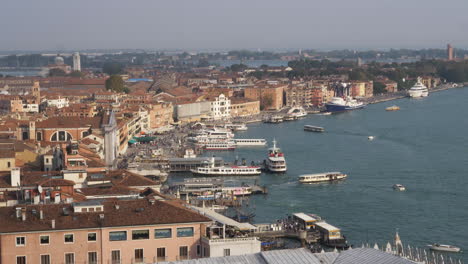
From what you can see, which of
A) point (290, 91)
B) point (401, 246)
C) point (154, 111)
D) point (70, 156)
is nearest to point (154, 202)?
point (401, 246)

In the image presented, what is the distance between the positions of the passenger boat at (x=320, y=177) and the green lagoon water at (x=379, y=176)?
0.14m

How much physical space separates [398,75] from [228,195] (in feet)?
82.5

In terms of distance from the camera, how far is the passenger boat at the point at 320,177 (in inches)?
469

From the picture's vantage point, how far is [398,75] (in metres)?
34.8

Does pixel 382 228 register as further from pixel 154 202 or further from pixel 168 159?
pixel 168 159

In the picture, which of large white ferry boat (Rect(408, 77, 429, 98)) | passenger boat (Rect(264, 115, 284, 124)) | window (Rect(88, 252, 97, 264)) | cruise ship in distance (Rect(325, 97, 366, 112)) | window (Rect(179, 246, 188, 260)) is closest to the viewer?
window (Rect(88, 252, 97, 264))

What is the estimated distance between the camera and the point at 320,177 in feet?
39.3

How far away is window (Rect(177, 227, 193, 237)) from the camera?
539cm

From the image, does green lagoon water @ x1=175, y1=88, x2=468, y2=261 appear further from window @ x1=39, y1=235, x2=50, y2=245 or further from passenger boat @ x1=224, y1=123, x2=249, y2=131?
window @ x1=39, y1=235, x2=50, y2=245

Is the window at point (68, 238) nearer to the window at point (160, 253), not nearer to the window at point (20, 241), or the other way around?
the window at point (20, 241)

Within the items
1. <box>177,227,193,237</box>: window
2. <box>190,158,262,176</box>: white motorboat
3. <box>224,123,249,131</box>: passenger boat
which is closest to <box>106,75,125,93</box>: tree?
<box>224,123,249,131</box>: passenger boat

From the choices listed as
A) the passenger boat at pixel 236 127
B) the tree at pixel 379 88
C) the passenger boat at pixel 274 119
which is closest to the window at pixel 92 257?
the passenger boat at pixel 236 127

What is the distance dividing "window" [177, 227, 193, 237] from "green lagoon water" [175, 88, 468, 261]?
10.2 feet

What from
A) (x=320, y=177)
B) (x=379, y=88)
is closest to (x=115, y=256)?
(x=320, y=177)
